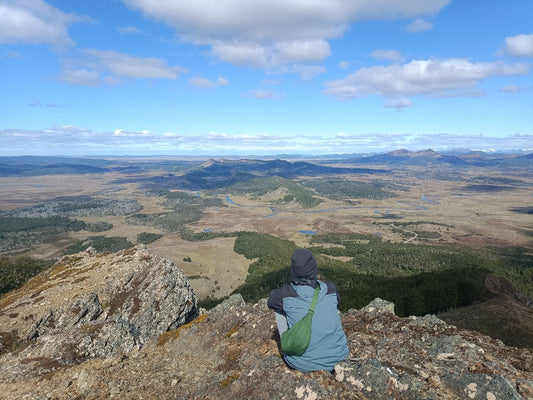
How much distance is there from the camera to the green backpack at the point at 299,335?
1015 cm

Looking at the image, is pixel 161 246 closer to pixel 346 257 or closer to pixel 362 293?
pixel 346 257

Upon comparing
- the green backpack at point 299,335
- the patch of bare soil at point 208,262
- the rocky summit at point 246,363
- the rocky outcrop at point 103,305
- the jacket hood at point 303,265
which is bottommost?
the patch of bare soil at point 208,262

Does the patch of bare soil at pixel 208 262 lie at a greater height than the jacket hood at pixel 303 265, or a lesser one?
lesser

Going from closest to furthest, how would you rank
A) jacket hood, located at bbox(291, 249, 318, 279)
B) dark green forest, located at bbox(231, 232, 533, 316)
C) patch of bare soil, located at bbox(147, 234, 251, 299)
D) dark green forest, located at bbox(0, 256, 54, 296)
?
jacket hood, located at bbox(291, 249, 318, 279) → dark green forest, located at bbox(0, 256, 54, 296) → dark green forest, located at bbox(231, 232, 533, 316) → patch of bare soil, located at bbox(147, 234, 251, 299)

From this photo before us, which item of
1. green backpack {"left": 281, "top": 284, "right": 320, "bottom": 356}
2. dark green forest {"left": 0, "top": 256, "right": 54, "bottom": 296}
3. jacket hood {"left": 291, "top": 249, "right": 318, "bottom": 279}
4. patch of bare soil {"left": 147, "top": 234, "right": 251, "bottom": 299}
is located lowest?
patch of bare soil {"left": 147, "top": 234, "right": 251, "bottom": 299}

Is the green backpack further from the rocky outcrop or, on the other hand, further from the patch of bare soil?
the patch of bare soil

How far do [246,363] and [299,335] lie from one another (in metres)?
7.20

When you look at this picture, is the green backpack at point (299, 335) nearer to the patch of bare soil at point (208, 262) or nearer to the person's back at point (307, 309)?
the person's back at point (307, 309)

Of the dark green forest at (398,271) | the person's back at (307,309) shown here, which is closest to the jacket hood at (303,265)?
the person's back at (307,309)

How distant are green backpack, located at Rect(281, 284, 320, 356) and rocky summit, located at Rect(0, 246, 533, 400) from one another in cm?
233

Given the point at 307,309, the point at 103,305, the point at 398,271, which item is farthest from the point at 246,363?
the point at 398,271

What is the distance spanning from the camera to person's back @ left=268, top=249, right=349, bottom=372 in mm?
10648

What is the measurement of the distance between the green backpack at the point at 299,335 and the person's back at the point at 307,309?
0.37 m

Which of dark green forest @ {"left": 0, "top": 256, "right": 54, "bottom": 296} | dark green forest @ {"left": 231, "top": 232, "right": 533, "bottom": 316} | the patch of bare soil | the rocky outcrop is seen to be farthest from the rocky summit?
the patch of bare soil
